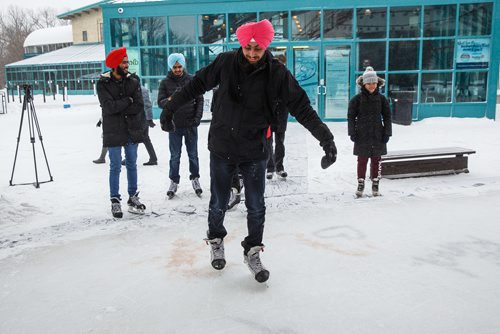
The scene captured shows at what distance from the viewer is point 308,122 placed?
3.34m

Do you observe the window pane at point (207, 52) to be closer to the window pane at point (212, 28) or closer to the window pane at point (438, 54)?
the window pane at point (212, 28)

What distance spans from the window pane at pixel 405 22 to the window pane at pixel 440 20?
27cm

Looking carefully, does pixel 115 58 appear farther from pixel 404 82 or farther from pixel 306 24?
pixel 404 82

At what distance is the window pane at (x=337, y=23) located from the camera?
47.2 feet

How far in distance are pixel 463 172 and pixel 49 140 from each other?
9.99 meters

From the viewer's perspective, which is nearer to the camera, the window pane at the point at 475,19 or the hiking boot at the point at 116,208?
the hiking boot at the point at 116,208

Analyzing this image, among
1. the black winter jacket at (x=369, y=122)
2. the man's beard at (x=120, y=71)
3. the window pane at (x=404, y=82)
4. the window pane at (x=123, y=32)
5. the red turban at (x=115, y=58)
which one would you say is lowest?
the black winter jacket at (x=369, y=122)

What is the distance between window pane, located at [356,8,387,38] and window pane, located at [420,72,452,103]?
6.62 ft

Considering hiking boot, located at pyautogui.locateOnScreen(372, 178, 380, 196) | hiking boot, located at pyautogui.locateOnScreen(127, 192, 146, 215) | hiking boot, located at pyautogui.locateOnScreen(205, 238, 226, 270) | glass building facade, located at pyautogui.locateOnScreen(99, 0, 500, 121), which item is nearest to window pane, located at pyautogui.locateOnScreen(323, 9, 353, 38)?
glass building facade, located at pyautogui.locateOnScreen(99, 0, 500, 121)

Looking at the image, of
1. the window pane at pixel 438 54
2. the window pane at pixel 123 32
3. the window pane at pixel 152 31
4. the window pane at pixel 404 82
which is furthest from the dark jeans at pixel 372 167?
the window pane at pixel 123 32

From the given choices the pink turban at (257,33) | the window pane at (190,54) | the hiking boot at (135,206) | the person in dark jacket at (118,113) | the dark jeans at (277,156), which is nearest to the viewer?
the pink turban at (257,33)

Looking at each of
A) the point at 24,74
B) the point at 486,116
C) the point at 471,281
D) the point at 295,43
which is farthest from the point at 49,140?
the point at 24,74

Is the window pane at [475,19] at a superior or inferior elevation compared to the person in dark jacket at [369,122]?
superior

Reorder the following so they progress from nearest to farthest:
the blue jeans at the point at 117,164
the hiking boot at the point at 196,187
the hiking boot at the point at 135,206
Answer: the blue jeans at the point at 117,164, the hiking boot at the point at 135,206, the hiking boot at the point at 196,187
